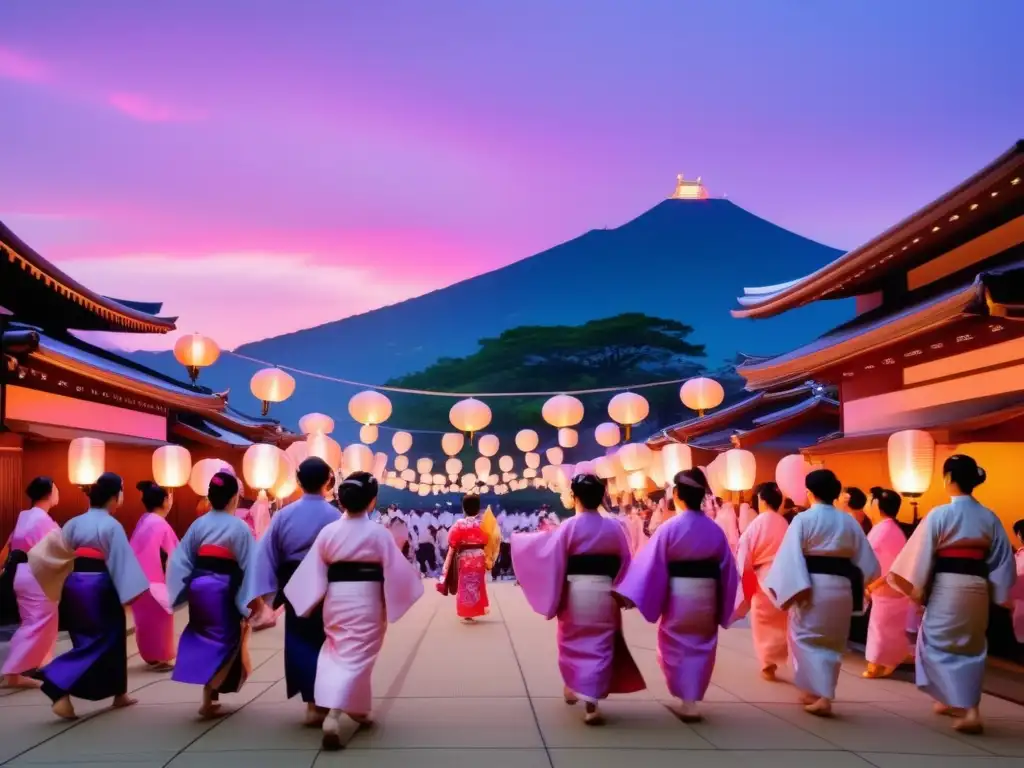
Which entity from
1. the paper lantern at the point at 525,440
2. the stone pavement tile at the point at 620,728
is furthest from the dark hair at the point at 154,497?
the paper lantern at the point at 525,440

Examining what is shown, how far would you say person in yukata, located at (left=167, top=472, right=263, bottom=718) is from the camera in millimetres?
7051

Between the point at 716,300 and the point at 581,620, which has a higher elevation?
the point at 716,300

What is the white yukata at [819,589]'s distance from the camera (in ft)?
24.1

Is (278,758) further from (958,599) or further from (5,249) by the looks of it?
(5,249)

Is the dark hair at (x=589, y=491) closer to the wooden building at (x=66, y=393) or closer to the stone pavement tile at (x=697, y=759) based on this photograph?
the stone pavement tile at (x=697, y=759)

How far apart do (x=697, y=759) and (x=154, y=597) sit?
19.0ft

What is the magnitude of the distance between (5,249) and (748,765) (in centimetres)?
1053

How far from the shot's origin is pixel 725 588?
735 cm

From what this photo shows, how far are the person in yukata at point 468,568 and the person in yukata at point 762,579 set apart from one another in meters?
5.19

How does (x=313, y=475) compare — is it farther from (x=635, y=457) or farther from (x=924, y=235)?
(x=635, y=457)

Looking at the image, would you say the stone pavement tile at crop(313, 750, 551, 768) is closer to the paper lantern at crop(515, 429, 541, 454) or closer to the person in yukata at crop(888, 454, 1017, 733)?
the person in yukata at crop(888, 454, 1017, 733)

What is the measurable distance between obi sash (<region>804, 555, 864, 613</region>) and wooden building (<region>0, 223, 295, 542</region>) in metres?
8.78

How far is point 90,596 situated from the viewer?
7277mm

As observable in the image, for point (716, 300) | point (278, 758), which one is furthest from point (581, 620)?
point (716, 300)
